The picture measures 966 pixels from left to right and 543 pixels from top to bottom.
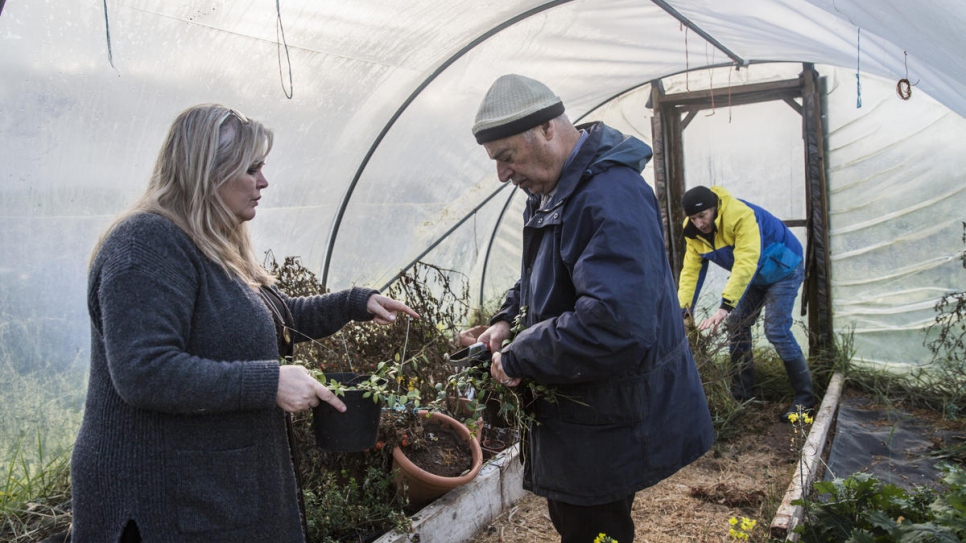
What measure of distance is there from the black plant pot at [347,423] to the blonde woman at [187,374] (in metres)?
0.25

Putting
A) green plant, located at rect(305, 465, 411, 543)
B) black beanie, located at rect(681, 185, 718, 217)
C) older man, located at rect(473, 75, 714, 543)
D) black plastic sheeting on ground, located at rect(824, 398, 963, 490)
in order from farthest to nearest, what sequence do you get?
1. black beanie, located at rect(681, 185, 718, 217)
2. black plastic sheeting on ground, located at rect(824, 398, 963, 490)
3. green plant, located at rect(305, 465, 411, 543)
4. older man, located at rect(473, 75, 714, 543)

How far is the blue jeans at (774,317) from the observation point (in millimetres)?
5555

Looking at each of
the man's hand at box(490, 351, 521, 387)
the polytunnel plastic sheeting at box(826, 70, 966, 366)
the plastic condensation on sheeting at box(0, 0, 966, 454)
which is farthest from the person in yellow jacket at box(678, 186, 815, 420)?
the man's hand at box(490, 351, 521, 387)

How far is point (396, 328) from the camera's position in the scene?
4.02 metres

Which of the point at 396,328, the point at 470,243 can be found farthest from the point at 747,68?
the point at 396,328

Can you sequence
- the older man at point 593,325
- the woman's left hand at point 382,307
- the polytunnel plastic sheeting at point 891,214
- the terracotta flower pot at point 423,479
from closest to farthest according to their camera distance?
the older man at point 593,325 < the woman's left hand at point 382,307 < the terracotta flower pot at point 423,479 < the polytunnel plastic sheeting at point 891,214

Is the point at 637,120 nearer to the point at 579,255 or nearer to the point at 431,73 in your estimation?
the point at 431,73

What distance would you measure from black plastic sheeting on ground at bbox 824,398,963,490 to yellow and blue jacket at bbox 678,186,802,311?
3.73 ft

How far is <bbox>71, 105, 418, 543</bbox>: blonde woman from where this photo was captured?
5.49 feet

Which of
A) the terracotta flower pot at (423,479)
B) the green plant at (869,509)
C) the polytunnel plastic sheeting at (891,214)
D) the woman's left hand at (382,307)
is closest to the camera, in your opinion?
the green plant at (869,509)

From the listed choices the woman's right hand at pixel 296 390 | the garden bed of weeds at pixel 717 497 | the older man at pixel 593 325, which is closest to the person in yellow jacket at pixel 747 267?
the garden bed of weeds at pixel 717 497

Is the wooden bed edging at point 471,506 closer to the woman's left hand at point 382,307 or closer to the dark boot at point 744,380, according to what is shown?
the woman's left hand at point 382,307

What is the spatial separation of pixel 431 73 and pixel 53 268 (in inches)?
99.1

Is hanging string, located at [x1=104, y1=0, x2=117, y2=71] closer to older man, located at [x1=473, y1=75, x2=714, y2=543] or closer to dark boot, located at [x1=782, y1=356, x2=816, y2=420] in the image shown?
older man, located at [x1=473, y1=75, x2=714, y2=543]
